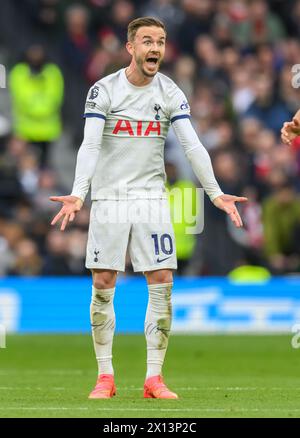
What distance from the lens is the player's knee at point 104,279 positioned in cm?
1075

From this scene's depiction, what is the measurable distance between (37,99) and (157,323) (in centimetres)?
1243

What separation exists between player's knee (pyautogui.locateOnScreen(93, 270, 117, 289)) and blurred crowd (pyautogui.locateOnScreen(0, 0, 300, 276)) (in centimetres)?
946

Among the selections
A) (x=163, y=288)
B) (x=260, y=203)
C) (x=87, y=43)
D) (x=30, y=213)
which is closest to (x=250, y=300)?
(x=260, y=203)

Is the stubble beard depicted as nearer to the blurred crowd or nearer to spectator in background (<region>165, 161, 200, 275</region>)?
spectator in background (<region>165, 161, 200, 275</region>)

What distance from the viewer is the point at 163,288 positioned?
10805mm

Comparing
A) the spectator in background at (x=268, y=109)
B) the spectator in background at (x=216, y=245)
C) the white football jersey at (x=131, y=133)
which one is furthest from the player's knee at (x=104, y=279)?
the spectator in background at (x=268, y=109)

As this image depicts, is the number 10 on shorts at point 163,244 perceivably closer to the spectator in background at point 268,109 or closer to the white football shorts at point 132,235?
the white football shorts at point 132,235

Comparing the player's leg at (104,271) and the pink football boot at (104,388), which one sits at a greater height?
the player's leg at (104,271)

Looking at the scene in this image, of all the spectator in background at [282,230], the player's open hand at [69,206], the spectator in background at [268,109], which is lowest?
the spectator in background at [282,230]

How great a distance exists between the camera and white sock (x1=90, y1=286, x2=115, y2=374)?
424 inches

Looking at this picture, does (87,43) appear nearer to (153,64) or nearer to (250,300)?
(250,300)

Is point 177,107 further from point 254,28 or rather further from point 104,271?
point 254,28

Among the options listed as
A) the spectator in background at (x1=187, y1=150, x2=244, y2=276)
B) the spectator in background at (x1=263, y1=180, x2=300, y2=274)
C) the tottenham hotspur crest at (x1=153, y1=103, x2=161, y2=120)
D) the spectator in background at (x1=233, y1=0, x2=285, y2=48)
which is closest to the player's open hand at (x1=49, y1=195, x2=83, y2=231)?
the tottenham hotspur crest at (x1=153, y1=103, x2=161, y2=120)

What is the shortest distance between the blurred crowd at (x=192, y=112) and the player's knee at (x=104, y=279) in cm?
946
